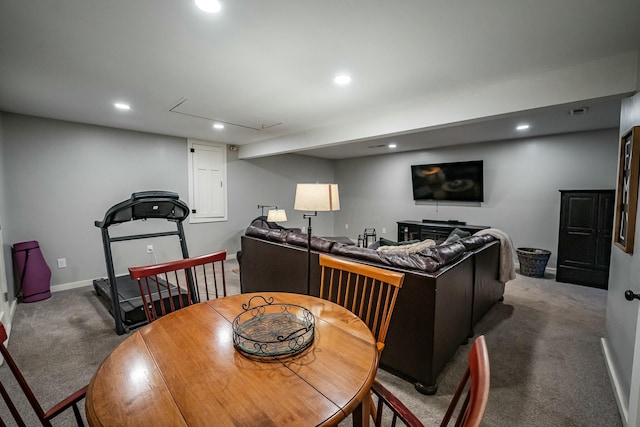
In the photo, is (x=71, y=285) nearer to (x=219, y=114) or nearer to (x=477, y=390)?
(x=219, y=114)

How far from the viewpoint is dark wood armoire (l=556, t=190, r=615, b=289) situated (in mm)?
3869

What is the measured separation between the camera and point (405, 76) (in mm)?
2346

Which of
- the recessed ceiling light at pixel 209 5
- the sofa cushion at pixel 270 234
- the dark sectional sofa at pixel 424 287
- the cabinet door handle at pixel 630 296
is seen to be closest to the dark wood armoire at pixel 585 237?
the dark sectional sofa at pixel 424 287

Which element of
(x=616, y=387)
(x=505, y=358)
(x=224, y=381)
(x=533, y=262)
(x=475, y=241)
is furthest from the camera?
(x=533, y=262)

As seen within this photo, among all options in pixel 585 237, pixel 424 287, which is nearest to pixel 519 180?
pixel 585 237

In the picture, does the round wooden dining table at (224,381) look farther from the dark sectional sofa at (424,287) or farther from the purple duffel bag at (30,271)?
the purple duffel bag at (30,271)

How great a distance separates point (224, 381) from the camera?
949 millimetres

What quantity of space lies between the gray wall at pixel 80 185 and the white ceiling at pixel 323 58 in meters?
0.44

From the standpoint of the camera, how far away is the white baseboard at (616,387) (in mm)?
1642

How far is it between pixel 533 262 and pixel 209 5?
531cm

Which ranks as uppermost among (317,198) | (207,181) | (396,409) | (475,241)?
(207,181)

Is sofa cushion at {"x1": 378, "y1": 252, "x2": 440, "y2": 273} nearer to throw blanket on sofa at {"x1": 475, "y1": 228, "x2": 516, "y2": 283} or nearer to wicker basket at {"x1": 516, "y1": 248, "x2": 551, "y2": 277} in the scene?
throw blanket on sofa at {"x1": 475, "y1": 228, "x2": 516, "y2": 283}

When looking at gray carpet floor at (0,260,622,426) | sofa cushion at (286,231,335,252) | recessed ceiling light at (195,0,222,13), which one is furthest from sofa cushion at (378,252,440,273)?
recessed ceiling light at (195,0,222,13)

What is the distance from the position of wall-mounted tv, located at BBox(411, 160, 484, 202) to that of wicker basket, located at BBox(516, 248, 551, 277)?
4.19 feet
